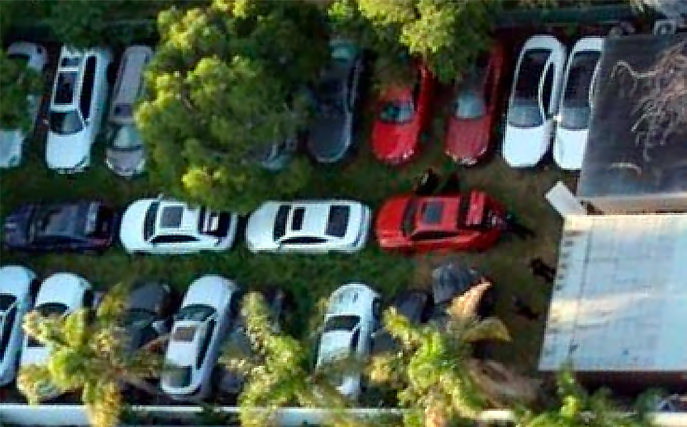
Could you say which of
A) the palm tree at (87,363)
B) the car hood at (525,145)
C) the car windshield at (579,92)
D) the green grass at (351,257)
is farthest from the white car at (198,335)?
the car windshield at (579,92)

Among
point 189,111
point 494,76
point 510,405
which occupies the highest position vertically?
point 494,76

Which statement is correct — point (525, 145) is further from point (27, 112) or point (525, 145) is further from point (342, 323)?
point (27, 112)

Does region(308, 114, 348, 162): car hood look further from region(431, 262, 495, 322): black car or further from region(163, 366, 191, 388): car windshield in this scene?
region(163, 366, 191, 388): car windshield

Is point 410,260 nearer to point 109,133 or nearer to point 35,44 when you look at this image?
point 109,133

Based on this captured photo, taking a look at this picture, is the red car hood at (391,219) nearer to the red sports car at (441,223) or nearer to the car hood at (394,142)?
the red sports car at (441,223)

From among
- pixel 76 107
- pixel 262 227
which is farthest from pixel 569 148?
pixel 76 107

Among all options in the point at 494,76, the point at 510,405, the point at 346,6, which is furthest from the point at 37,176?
the point at 510,405
